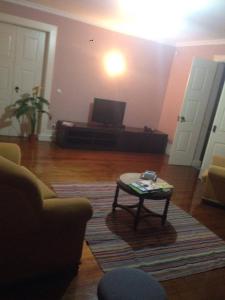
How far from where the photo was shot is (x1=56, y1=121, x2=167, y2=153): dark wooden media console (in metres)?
5.51

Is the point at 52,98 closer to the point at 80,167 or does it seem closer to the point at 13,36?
the point at 13,36

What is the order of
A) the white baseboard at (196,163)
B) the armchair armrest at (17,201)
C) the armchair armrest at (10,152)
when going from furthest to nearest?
the white baseboard at (196,163)
the armchair armrest at (10,152)
the armchair armrest at (17,201)

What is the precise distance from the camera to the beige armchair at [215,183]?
11.7ft

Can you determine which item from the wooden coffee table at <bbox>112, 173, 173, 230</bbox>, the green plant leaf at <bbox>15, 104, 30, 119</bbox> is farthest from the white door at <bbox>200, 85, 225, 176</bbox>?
the green plant leaf at <bbox>15, 104, 30, 119</bbox>

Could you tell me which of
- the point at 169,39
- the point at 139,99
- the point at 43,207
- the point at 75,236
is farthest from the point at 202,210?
the point at 169,39

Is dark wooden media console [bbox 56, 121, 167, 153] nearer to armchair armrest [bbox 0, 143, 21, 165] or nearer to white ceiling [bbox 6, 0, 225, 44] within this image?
white ceiling [bbox 6, 0, 225, 44]

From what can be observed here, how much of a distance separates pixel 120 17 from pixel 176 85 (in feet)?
7.13

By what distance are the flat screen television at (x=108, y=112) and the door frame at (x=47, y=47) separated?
1.00 meters

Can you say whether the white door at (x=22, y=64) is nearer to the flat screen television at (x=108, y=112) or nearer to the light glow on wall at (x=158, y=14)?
the flat screen television at (x=108, y=112)

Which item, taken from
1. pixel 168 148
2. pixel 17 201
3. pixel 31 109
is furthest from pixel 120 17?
pixel 17 201

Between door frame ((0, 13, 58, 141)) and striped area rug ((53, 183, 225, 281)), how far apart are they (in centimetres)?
255

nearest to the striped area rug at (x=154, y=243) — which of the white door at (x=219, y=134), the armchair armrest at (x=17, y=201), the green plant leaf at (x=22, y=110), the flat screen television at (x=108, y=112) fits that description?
the armchair armrest at (x=17, y=201)

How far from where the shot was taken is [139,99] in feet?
20.8

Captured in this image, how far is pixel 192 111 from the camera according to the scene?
17.4 feet
